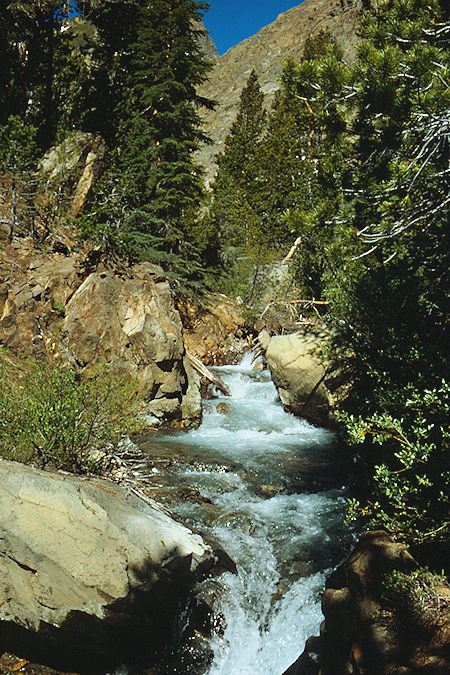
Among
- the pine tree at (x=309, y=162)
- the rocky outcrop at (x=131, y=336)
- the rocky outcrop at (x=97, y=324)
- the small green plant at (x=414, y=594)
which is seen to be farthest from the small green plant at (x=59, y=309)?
the small green plant at (x=414, y=594)

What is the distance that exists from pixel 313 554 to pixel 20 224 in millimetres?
12635

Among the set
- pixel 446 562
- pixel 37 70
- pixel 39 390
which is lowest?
pixel 446 562

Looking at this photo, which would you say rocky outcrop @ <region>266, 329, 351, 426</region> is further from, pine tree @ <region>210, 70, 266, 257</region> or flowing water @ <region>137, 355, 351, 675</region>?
pine tree @ <region>210, 70, 266, 257</region>

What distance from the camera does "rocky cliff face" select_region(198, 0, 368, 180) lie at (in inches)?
2633

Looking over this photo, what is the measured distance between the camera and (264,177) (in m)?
33.6

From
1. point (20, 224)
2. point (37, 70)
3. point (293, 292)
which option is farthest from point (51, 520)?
point (37, 70)

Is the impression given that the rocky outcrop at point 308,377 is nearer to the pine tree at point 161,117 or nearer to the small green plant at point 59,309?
the small green plant at point 59,309

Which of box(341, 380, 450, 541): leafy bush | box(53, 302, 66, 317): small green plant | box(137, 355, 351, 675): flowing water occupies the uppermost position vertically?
box(53, 302, 66, 317): small green plant

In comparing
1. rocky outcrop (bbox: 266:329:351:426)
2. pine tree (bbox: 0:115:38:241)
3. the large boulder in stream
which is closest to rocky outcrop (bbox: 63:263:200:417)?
rocky outcrop (bbox: 266:329:351:426)

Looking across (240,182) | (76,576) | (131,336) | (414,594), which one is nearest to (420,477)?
(414,594)

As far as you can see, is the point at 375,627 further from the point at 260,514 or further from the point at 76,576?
the point at 260,514

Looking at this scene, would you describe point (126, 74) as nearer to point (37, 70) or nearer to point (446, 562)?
point (37, 70)

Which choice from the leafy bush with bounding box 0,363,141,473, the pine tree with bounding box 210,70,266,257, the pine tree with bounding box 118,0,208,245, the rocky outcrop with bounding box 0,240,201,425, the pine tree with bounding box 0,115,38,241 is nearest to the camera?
the leafy bush with bounding box 0,363,141,473

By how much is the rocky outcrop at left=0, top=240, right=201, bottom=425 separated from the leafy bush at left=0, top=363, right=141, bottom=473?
13.7 feet
